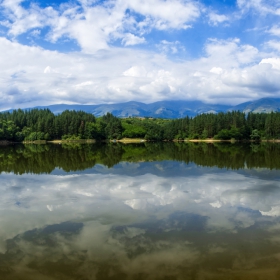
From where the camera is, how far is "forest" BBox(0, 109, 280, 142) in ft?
382

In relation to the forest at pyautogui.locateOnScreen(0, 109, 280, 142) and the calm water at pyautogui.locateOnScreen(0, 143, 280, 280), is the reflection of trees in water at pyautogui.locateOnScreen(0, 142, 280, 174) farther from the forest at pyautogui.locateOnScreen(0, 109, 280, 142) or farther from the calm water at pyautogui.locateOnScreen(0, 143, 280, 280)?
the forest at pyautogui.locateOnScreen(0, 109, 280, 142)

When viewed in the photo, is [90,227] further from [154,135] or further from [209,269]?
[154,135]

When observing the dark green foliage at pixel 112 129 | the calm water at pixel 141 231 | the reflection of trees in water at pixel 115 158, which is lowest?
the calm water at pixel 141 231

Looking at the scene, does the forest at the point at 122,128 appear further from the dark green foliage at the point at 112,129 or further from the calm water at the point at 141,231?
the calm water at the point at 141,231

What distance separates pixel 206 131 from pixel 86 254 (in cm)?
11466

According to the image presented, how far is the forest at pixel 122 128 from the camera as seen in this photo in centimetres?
11638

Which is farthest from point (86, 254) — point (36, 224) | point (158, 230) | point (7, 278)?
point (36, 224)

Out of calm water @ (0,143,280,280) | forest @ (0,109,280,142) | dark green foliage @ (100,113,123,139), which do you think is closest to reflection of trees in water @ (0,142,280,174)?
calm water @ (0,143,280,280)

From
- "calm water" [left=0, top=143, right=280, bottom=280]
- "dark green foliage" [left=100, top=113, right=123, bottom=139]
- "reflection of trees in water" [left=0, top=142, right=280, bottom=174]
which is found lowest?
"calm water" [left=0, top=143, right=280, bottom=280]

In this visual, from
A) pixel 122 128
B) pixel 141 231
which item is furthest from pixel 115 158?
pixel 122 128

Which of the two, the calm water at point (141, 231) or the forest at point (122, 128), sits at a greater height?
the forest at point (122, 128)

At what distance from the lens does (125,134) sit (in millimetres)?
134500

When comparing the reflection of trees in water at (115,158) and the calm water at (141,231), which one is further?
the reflection of trees in water at (115,158)

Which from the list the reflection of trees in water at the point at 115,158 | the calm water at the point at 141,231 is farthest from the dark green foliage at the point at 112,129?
the calm water at the point at 141,231
